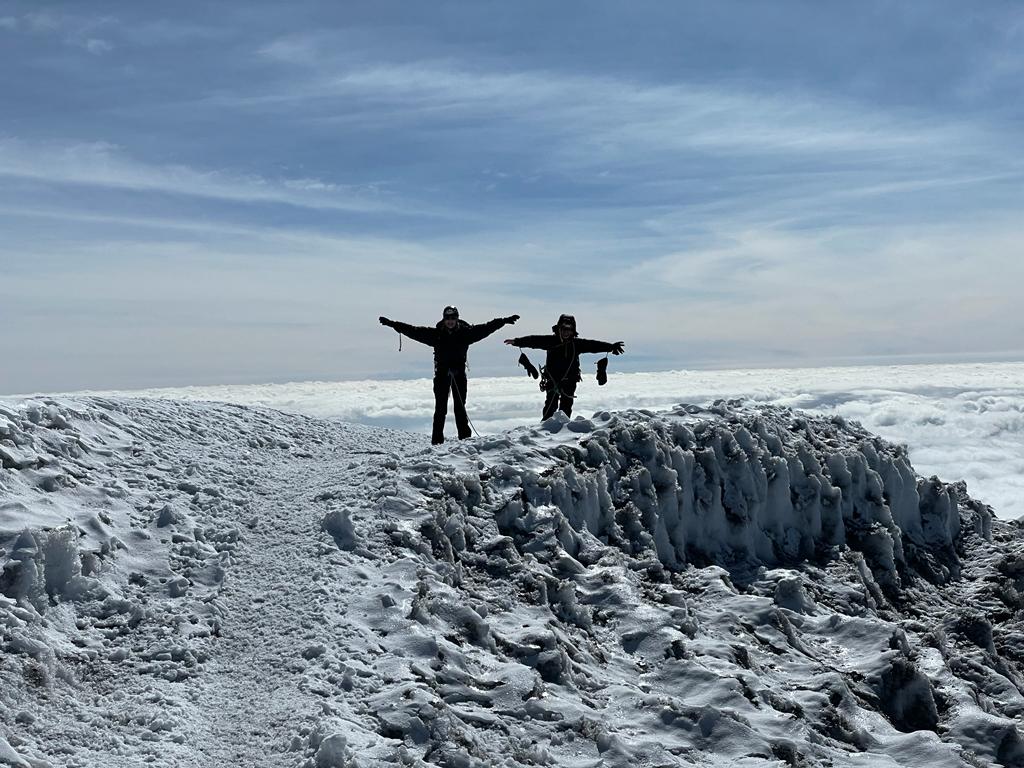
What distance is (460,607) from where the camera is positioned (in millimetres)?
11961

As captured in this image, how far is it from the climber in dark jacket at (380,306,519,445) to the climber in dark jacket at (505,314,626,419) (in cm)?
152

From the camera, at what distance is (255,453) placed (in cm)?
1862

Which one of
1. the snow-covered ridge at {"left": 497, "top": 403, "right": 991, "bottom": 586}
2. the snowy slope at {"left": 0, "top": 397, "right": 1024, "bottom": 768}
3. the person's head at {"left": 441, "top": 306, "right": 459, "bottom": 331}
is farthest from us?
the person's head at {"left": 441, "top": 306, "right": 459, "bottom": 331}

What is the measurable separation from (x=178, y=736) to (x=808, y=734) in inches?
320

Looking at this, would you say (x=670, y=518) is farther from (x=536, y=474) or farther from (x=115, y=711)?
(x=115, y=711)

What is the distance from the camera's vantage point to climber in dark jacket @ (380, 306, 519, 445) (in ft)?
67.6

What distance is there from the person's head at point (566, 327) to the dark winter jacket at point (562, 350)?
0.08 m

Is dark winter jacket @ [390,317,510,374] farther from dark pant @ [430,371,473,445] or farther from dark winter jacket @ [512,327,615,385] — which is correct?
dark winter jacket @ [512,327,615,385]

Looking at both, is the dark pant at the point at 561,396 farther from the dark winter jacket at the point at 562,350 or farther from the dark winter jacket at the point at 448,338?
the dark winter jacket at the point at 448,338

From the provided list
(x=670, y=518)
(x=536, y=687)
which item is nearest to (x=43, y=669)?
(x=536, y=687)

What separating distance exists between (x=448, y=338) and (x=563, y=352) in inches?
119

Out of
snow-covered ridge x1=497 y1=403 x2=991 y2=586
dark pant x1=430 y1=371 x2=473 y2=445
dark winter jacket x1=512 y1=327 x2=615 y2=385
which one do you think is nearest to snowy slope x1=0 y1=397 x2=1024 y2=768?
snow-covered ridge x1=497 y1=403 x2=991 y2=586

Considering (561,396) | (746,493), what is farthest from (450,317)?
(746,493)

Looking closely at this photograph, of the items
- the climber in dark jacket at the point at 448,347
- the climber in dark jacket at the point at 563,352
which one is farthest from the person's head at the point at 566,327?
the climber in dark jacket at the point at 448,347
